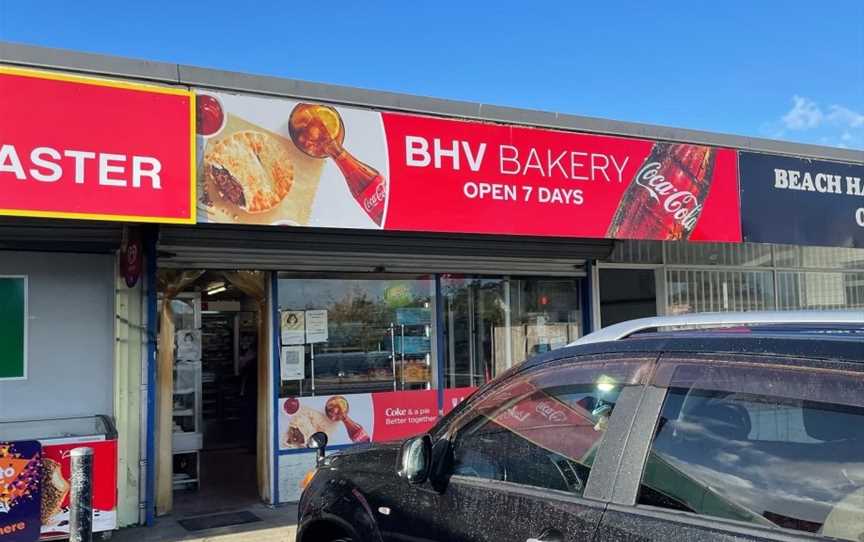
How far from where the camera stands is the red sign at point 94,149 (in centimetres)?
536

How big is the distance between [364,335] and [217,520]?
2.39 meters

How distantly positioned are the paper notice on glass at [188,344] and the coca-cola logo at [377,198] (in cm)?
313

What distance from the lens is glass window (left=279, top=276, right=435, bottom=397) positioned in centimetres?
780

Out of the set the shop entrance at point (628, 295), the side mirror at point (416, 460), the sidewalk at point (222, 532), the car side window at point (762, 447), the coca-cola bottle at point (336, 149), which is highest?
the coca-cola bottle at point (336, 149)

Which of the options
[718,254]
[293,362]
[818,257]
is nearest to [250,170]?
[293,362]

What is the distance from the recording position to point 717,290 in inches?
416

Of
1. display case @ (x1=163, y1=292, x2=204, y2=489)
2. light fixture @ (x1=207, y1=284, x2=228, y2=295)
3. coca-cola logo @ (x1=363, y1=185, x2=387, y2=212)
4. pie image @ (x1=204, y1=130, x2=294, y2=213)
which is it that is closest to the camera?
pie image @ (x1=204, y1=130, x2=294, y2=213)

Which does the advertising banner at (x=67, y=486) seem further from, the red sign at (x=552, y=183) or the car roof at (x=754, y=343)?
the car roof at (x=754, y=343)

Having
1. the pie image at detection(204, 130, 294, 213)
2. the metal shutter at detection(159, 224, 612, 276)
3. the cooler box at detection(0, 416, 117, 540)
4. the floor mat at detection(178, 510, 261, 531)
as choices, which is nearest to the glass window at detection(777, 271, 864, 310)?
the metal shutter at detection(159, 224, 612, 276)

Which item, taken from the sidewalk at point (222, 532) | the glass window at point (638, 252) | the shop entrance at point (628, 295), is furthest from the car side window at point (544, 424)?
the shop entrance at point (628, 295)

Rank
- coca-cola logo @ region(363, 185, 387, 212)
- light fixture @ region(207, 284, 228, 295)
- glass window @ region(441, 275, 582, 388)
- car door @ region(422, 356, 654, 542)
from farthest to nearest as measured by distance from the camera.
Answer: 1. light fixture @ region(207, 284, 228, 295)
2. glass window @ region(441, 275, 582, 388)
3. coca-cola logo @ region(363, 185, 387, 212)
4. car door @ region(422, 356, 654, 542)

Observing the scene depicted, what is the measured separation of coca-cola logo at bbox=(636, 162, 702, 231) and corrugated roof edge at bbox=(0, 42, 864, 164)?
634 millimetres

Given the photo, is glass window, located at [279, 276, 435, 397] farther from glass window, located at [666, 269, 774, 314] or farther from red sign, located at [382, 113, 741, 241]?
glass window, located at [666, 269, 774, 314]

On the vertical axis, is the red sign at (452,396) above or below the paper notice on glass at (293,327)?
below
